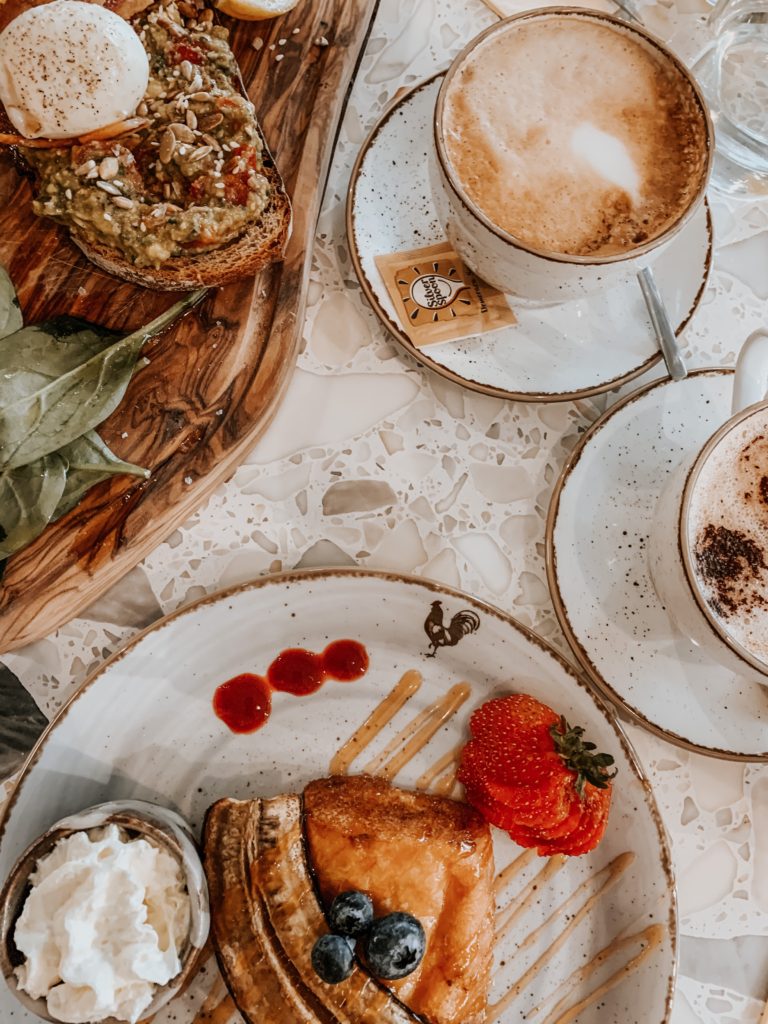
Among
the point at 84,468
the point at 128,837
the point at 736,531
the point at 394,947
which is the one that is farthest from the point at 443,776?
the point at 84,468

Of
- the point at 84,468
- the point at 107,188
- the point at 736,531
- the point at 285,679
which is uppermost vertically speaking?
the point at 107,188

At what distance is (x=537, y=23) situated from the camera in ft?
4.59

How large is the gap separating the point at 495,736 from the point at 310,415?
2.18ft

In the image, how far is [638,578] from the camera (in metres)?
1.54

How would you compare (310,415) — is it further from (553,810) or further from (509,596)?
(553,810)

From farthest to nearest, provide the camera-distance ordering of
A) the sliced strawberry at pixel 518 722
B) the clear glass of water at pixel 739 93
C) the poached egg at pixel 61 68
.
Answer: the clear glass of water at pixel 739 93 → the sliced strawberry at pixel 518 722 → the poached egg at pixel 61 68

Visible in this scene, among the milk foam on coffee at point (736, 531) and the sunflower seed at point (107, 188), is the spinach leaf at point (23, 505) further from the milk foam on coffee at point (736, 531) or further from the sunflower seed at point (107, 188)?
the milk foam on coffee at point (736, 531)

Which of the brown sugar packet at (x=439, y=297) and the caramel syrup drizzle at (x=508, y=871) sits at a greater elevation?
the brown sugar packet at (x=439, y=297)

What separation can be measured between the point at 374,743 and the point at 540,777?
11.6 inches

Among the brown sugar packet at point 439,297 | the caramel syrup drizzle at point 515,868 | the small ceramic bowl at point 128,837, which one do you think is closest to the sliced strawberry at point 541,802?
the caramel syrup drizzle at point 515,868

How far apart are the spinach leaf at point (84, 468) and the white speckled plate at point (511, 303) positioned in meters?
0.51

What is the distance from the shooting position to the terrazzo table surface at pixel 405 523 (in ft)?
5.08

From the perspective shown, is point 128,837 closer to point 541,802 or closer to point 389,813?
point 389,813

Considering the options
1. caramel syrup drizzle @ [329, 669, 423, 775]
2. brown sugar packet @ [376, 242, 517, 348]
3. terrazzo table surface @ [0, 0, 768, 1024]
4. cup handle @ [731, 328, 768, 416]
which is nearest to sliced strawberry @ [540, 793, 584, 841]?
terrazzo table surface @ [0, 0, 768, 1024]
